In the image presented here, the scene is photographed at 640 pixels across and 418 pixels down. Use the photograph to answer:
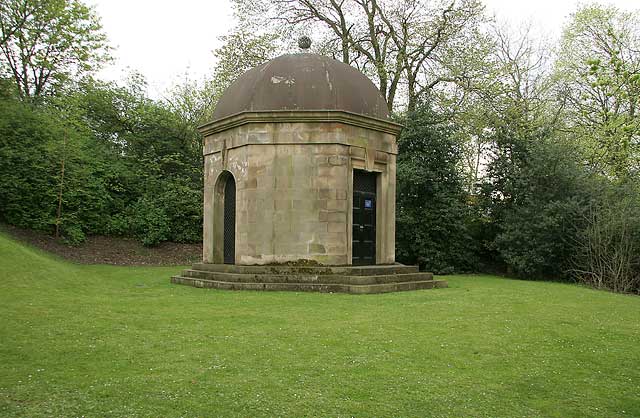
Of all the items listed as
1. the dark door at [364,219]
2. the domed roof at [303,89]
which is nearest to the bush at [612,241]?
the dark door at [364,219]

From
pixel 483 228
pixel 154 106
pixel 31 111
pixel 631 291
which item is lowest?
pixel 631 291

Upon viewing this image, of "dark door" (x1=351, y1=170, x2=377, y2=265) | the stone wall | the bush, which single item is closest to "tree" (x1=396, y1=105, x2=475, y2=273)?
the bush

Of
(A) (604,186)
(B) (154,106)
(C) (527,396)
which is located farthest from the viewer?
(B) (154,106)

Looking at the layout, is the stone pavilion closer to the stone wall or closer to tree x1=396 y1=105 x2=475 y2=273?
the stone wall

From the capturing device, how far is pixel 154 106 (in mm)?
26641

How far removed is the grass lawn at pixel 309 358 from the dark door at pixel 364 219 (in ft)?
13.6

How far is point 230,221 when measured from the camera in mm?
15695

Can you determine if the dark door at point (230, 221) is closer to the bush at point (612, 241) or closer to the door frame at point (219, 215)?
the door frame at point (219, 215)

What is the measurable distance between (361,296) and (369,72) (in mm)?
18069

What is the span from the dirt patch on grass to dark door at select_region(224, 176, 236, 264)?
642 cm

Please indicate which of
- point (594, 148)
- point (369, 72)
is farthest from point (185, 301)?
point (369, 72)

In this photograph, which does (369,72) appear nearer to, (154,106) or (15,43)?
(154,106)

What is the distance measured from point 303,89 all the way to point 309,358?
31.8 ft

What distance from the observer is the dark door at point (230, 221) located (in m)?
15.5
